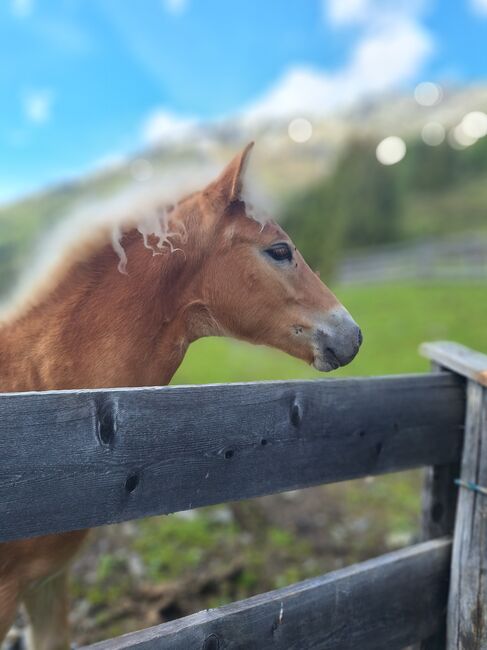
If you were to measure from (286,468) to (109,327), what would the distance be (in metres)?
0.74

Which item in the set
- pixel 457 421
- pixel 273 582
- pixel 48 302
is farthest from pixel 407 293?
pixel 48 302

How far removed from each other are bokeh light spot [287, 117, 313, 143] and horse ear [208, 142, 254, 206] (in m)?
0.63

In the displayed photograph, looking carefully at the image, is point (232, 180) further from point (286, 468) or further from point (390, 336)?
point (390, 336)

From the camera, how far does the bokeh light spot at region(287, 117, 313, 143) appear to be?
91.0 inches

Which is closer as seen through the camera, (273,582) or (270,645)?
(270,645)

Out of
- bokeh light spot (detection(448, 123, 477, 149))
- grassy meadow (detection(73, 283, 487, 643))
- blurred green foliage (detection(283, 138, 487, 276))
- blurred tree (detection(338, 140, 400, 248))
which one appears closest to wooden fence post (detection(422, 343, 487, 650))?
grassy meadow (detection(73, 283, 487, 643))

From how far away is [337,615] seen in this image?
6.16 ft

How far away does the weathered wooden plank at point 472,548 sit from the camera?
2078 mm

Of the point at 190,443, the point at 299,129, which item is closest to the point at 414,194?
the point at 299,129

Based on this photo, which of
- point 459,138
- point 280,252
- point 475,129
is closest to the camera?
point 280,252

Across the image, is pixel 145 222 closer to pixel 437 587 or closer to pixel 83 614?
pixel 437 587

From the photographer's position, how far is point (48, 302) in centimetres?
182

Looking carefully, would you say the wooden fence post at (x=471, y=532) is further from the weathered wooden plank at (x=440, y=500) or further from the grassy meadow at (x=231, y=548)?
the grassy meadow at (x=231, y=548)

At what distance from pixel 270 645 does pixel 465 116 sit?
30.3m
